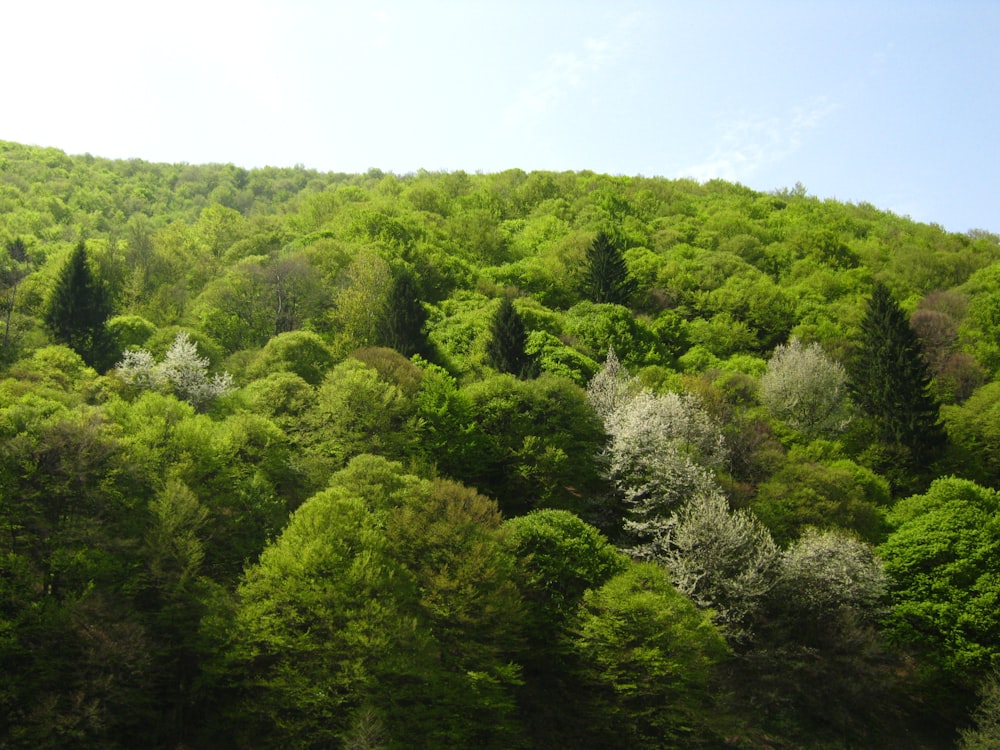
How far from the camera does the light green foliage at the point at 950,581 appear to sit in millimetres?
39844

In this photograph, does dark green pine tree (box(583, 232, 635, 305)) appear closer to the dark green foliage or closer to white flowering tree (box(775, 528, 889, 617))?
the dark green foliage

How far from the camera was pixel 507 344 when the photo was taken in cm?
5897

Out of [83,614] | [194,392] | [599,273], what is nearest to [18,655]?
[83,614]

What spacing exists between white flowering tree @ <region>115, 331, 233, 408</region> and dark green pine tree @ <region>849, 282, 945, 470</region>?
4378 cm

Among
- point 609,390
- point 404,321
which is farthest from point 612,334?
point 404,321

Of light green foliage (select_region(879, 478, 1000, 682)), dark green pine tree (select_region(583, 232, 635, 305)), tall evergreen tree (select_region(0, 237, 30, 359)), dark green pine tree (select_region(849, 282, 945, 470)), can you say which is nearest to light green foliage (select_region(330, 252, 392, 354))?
dark green pine tree (select_region(583, 232, 635, 305))

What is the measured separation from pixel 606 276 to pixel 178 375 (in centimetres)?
4262

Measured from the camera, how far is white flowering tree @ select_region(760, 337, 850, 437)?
192 ft

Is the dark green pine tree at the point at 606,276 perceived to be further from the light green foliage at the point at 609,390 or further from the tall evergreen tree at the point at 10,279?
the tall evergreen tree at the point at 10,279

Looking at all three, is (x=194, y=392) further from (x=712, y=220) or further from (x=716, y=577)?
(x=712, y=220)

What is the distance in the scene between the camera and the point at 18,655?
29.6 meters

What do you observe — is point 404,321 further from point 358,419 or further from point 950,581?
point 950,581

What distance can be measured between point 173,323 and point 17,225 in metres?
29.3

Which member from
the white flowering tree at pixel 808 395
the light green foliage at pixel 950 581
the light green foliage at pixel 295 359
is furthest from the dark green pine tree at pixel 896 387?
the light green foliage at pixel 295 359
